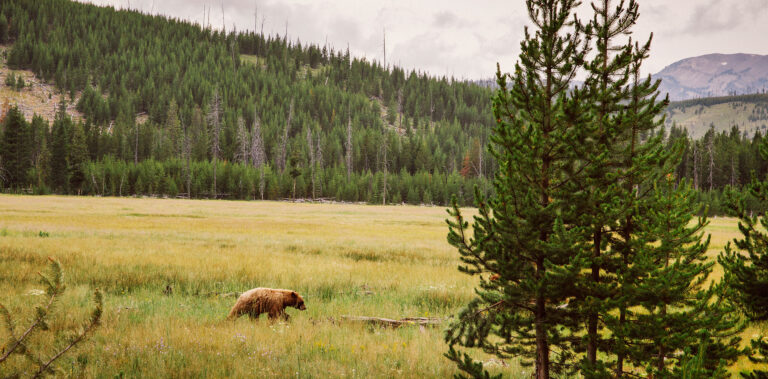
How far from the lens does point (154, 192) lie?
93188mm

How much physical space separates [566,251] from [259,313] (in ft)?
20.8

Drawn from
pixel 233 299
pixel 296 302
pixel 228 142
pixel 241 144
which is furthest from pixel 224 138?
pixel 296 302

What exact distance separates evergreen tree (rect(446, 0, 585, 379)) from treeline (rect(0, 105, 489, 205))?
7733cm

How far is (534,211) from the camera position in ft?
12.9

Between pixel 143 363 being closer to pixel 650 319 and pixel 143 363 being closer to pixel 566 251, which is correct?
pixel 566 251

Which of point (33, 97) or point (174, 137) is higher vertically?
point (33, 97)

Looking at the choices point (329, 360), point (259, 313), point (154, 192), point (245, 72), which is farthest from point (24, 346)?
point (245, 72)

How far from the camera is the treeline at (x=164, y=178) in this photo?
89250 mm

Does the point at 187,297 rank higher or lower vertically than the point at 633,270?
lower

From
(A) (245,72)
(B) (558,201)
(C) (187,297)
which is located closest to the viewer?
(B) (558,201)

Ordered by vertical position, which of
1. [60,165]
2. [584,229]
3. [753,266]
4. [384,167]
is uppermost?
[384,167]

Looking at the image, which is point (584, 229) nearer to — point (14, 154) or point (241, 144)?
point (14, 154)

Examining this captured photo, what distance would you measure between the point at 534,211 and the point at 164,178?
105 m

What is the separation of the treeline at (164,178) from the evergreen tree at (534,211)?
77333mm
